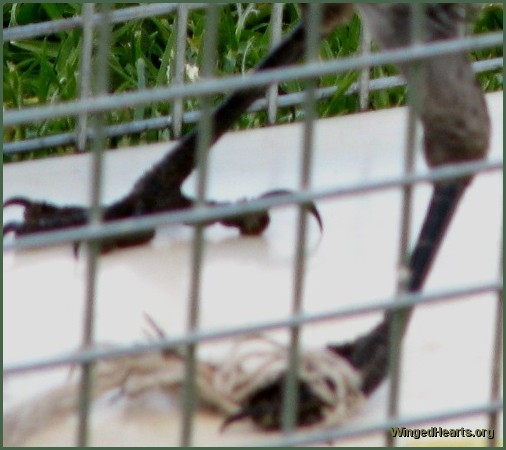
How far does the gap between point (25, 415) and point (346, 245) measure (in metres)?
0.63

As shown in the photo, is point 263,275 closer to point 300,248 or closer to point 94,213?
point 300,248

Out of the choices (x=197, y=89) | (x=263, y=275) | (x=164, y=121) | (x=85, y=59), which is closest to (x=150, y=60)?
(x=164, y=121)

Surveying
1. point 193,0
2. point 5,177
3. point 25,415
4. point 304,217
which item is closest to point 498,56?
point 193,0

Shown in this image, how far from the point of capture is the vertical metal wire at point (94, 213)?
0.98m

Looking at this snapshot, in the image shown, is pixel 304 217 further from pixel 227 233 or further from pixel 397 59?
pixel 227 233

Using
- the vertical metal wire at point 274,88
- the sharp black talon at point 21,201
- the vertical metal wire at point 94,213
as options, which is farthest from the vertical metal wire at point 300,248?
the vertical metal wire at point 274,88

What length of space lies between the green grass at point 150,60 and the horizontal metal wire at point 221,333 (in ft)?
4.00

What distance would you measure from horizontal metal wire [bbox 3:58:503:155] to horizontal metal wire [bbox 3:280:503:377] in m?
1.07

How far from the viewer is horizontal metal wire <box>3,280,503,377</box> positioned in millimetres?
1000

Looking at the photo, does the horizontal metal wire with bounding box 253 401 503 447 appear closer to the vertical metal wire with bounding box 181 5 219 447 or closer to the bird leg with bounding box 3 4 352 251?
the vertical metal wire with bounding box 181 5 219 447

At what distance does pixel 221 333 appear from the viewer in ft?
3.43

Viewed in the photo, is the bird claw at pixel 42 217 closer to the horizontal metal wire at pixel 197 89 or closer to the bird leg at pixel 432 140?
the bird leg at pixel 432 140

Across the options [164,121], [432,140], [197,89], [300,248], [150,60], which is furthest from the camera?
[150,60]

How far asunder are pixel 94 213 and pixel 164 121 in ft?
4.10
